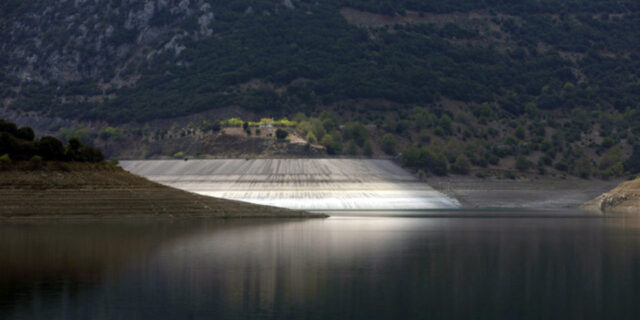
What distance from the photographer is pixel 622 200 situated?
446 feet

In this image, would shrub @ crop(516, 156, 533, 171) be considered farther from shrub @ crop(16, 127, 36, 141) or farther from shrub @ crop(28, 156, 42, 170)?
shrub @ crop(28, 156, 42, 170)

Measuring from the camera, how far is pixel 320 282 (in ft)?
134

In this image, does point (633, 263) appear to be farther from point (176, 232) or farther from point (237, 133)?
point (237, 133)

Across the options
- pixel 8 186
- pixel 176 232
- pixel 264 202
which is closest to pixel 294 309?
pixel 176 232

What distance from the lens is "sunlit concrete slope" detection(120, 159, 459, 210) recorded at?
14238 cm

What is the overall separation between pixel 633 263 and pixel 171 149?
14780 centimetres

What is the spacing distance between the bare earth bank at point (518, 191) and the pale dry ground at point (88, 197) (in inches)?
2839

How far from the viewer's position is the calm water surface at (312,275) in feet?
110

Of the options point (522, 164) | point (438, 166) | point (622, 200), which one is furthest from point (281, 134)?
point (622, 200)

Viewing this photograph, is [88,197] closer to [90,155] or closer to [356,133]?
[90,155]

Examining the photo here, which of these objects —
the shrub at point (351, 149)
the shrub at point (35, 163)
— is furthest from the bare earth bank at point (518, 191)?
the shrub at point (35, 163)

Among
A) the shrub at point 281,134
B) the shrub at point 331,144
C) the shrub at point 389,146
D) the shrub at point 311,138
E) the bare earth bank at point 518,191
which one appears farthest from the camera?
the shrub at point 389,146

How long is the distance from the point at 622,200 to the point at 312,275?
104122 mm

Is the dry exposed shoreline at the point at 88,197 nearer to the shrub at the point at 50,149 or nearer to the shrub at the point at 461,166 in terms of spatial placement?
the shrub at the point at 50,149
